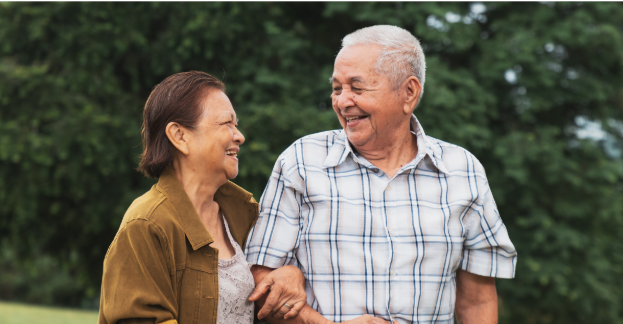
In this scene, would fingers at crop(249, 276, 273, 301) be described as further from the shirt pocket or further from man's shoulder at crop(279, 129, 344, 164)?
man's shoulder at crop(279, 129, 344, 164)

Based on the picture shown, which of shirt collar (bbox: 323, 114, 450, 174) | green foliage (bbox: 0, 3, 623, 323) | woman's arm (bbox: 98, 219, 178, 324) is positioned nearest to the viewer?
woman's arm (bbox: 98, 219, 178, 324)

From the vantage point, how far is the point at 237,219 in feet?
7.36

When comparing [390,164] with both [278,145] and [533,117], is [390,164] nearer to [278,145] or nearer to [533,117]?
[278,145]

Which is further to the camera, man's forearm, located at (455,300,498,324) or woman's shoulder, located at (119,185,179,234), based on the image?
man's forearm, located at (455,300,498,324)

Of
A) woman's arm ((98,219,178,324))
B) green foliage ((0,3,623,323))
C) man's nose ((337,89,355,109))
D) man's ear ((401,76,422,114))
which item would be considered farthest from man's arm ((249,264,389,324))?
green foliage ((0,3,623,323))

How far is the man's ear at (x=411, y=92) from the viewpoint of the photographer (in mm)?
2165

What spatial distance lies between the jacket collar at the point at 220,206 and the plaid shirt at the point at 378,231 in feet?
0.35

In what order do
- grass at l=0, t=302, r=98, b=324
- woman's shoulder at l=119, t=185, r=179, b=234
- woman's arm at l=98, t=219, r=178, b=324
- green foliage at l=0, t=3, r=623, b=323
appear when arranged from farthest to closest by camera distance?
grass at l=0, t=302, r=98, b=324 < green foliage at l=0, t=3, r=623, b=323 < woman's shoulder at l=119, t=185, r=179, b=234 < woman's arm at l=98, t=219, r=178, b=324

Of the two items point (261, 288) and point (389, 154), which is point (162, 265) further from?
point (389, 154)

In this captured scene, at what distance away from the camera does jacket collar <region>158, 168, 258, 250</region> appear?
6.24 feet

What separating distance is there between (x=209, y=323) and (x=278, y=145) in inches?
151

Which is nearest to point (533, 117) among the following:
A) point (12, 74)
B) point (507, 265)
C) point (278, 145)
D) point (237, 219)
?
point (278, 145)

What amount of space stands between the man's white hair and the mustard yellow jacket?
2.87 ft

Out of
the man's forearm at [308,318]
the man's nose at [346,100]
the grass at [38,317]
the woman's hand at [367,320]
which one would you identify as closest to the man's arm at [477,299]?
the woman's hand at [367,320]
